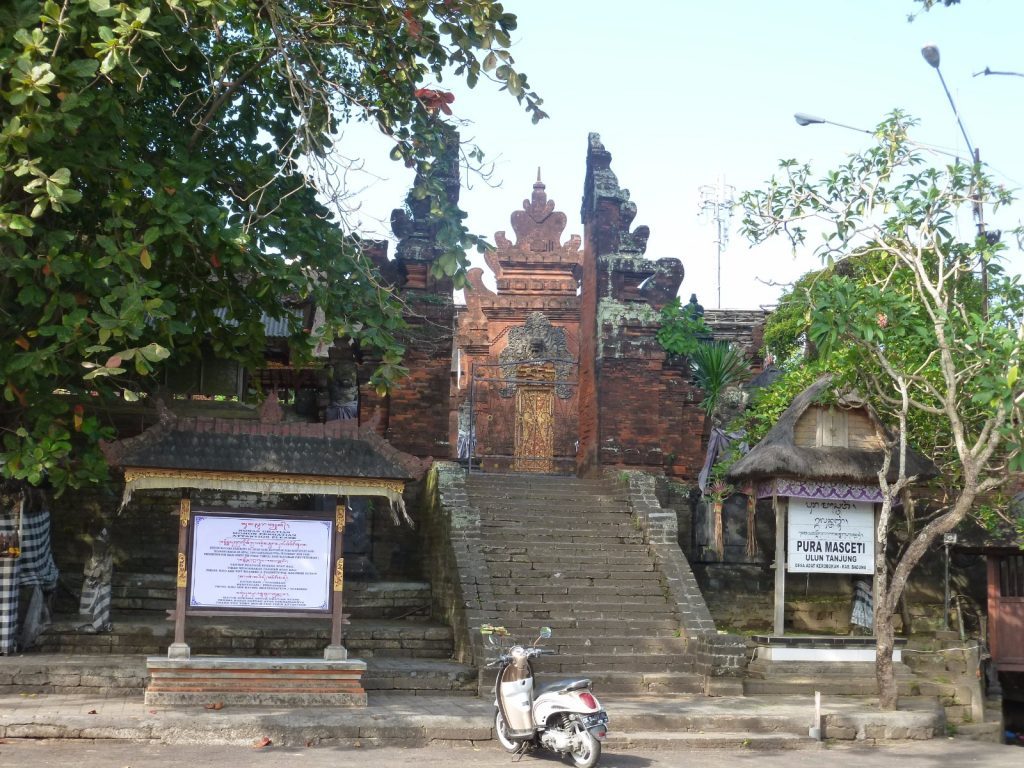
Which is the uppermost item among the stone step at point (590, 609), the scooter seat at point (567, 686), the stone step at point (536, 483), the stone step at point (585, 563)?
the stone step at point (536, 483)

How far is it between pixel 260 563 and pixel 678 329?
8.59 metres

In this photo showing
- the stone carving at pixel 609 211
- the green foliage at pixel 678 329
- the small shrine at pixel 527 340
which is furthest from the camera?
the small shrine at pixel 527 340

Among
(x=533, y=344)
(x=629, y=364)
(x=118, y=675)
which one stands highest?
(x=533, y=344)

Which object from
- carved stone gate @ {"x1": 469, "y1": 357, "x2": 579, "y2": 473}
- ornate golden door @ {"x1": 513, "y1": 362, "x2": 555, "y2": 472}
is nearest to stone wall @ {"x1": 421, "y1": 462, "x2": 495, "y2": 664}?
carved stone gate @ {"x1": 469, "y1": 357, "x2": 579, "y2": 473}

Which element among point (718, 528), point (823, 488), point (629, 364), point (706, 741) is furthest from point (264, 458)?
point (718, 528)

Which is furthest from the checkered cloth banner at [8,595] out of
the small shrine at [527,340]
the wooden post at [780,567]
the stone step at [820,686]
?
→ the small shrine at [527,340]

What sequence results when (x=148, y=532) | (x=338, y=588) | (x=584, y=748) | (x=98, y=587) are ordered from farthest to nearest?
(x=148, y=532), (x=98, y=587), (x=338, y=588), (x=584, y=748)

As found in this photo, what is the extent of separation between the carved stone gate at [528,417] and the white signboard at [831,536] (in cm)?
1079

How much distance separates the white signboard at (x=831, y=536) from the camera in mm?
13359

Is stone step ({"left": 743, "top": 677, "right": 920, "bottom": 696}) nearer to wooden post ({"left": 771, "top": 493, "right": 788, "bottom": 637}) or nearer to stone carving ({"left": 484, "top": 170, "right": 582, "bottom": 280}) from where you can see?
wooden post ({"left": 771, "top": 493, "right": 788, "bottom": 637})

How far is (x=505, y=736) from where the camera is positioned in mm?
9133

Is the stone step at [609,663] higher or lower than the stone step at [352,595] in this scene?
lower

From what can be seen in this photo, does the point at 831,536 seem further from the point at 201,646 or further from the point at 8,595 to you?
the point at 8,595

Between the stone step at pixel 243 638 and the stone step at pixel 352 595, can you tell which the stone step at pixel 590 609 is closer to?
the stone step at pixel 243 638
